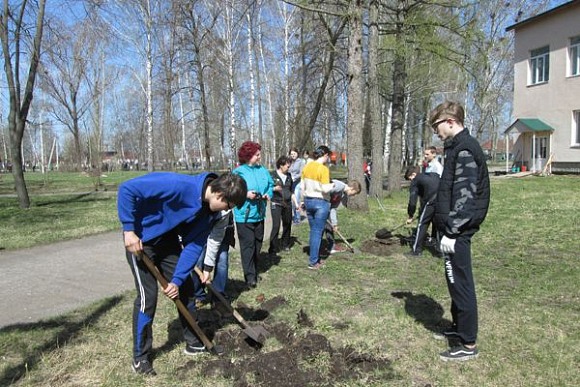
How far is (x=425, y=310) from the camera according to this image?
4.70 meters

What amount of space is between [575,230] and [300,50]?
1458cm

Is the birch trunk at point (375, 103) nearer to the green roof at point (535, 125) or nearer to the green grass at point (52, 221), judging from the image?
the green grass at point (52, 221)

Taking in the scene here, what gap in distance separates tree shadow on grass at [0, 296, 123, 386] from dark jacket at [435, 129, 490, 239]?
3.48 metres

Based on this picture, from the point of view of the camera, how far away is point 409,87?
28531 mm

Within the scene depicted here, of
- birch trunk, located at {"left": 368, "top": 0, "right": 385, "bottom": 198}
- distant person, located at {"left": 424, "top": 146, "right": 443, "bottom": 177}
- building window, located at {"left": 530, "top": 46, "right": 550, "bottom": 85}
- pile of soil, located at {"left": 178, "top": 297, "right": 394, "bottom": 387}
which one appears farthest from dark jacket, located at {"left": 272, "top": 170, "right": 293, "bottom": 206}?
building window, located at {"left": 530, "top": 46, "right": 550, "bottom": 85}

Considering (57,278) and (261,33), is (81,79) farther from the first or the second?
(57,278)

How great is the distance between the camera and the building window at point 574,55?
2208 centimetres

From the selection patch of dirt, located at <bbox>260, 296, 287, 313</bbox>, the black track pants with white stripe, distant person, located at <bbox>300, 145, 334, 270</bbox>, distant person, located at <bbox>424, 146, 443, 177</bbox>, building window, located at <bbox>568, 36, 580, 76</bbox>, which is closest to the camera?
patch of dirt, located at <bbox>260, 296, 287, 313</bbox>

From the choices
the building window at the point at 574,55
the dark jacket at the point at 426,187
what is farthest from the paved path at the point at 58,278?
the building window at the point at 574,55

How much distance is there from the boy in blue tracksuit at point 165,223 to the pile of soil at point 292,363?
1.95ft

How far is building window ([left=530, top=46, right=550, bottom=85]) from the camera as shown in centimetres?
2391

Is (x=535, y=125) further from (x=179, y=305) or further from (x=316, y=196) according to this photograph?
(x=179, y=305)

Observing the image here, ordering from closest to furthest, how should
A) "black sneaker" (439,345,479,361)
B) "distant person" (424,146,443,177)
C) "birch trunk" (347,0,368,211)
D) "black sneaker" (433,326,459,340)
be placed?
"black sneaker" (439,345,479,361), "black sneaker" (433,326,459,340), "distant person" (424,146,443,177), "birch trunk" (347,0,368,211)

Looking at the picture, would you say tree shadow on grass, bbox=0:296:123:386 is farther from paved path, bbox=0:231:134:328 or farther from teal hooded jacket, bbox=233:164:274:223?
teal hooded jacket, bbox=233:164:274:223
